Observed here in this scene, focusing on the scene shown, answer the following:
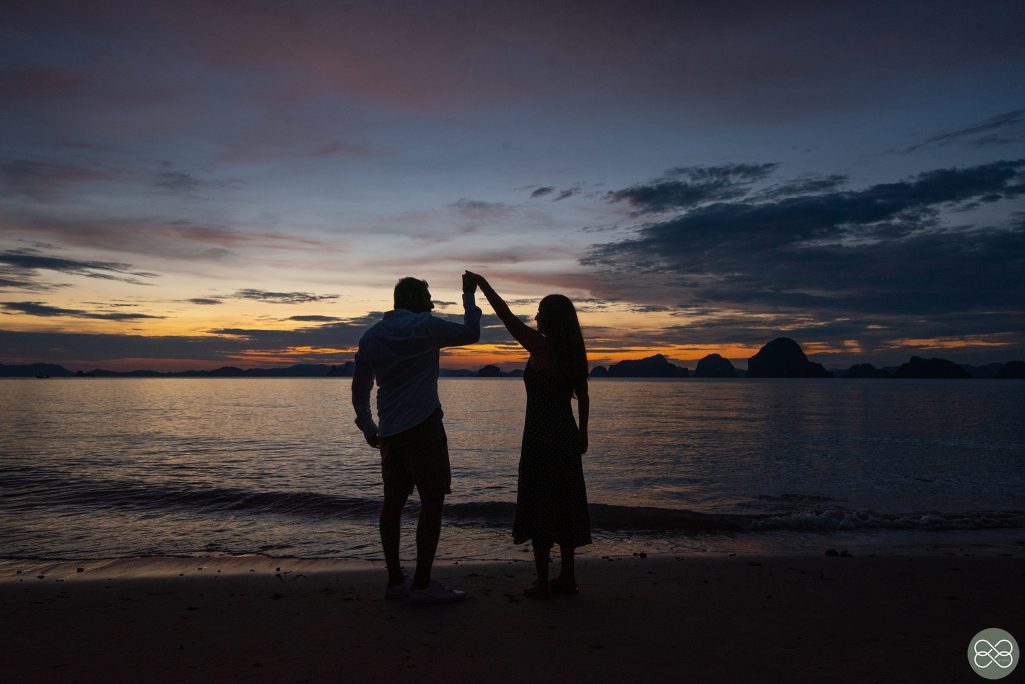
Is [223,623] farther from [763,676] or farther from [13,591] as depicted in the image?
[763,676]

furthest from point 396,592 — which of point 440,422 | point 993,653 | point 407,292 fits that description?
point 993,653

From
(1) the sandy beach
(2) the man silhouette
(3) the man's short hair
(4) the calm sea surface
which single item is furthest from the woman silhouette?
(4) the calm sea surface

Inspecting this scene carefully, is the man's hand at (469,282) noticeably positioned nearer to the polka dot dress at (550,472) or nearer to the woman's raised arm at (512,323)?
the woman's raised arm at (512,323)

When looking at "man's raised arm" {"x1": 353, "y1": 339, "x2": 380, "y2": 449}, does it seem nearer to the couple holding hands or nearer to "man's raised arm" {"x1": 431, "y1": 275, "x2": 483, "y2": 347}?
the couple holding hands

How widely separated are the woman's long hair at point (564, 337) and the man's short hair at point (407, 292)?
39.3 inches

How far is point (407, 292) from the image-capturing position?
488 centimetres

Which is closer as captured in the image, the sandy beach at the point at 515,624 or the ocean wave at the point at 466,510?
the sandy beach at the point at 515,624

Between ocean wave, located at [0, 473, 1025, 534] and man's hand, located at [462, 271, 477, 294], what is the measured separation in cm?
628

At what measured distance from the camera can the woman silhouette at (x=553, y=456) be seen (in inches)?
190

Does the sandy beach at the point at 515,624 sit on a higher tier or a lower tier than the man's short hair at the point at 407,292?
lower

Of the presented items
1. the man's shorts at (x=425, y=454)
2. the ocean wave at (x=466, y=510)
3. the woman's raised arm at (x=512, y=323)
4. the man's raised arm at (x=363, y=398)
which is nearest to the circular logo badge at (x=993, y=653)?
the woman's raised arm at (x=512, y=323)

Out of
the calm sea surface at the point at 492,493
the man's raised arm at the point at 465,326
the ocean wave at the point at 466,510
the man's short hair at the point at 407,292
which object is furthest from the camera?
the ocean wave at the point at 466,510

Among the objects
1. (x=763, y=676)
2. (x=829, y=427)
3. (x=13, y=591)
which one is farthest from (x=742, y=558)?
(x=829, y=427)

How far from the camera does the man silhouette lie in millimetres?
4574
